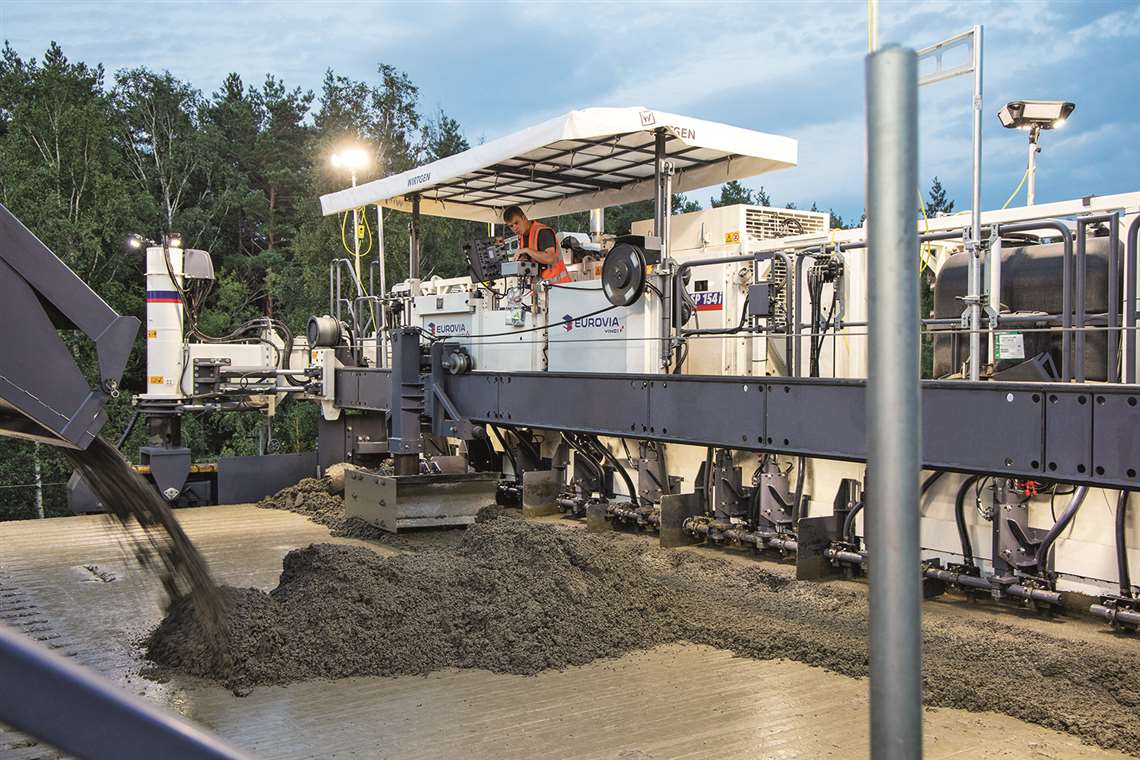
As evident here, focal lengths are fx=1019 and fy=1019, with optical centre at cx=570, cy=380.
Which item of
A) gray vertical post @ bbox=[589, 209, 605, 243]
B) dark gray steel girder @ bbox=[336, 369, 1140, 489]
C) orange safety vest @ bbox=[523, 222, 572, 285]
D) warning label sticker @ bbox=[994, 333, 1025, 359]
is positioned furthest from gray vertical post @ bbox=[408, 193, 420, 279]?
warning label sticker @ bbox=[994, 333, 1025, 359]

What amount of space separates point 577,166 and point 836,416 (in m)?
5.81

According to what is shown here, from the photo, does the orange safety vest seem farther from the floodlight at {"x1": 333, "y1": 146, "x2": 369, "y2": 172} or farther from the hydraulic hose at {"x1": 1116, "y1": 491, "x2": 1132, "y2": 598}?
the hydraulic hose at {"x1": 1116, "y1": 491, "x2": 1132, "y2": 598}

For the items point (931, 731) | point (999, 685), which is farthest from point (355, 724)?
point (999, 685)

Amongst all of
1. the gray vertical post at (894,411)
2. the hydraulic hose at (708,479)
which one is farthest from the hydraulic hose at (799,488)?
the gray vertical post at (894,411)

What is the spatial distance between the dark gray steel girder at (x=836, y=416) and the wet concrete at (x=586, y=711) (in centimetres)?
129

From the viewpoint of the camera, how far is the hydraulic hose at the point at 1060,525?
22.2 feet

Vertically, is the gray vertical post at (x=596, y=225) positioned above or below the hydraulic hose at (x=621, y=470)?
above

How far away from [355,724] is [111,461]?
173cm

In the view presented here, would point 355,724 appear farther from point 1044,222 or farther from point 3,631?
point 1044,222

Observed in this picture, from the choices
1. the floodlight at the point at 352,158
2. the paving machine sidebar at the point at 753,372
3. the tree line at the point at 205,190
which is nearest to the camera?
the paving machine sidebar at the point at 753,372

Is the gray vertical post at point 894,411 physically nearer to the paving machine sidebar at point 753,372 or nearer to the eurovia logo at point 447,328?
the paving machine sidebar at point 753,372

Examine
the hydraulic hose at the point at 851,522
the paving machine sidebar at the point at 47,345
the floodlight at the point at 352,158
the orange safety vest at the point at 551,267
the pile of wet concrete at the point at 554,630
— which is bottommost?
the pile of wet concrete at the point at 554,630

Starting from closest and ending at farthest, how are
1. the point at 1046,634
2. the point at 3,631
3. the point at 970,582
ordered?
the point at 3,631 < the point at 1046,634 < the point at 970,582

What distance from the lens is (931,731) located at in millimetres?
4938
